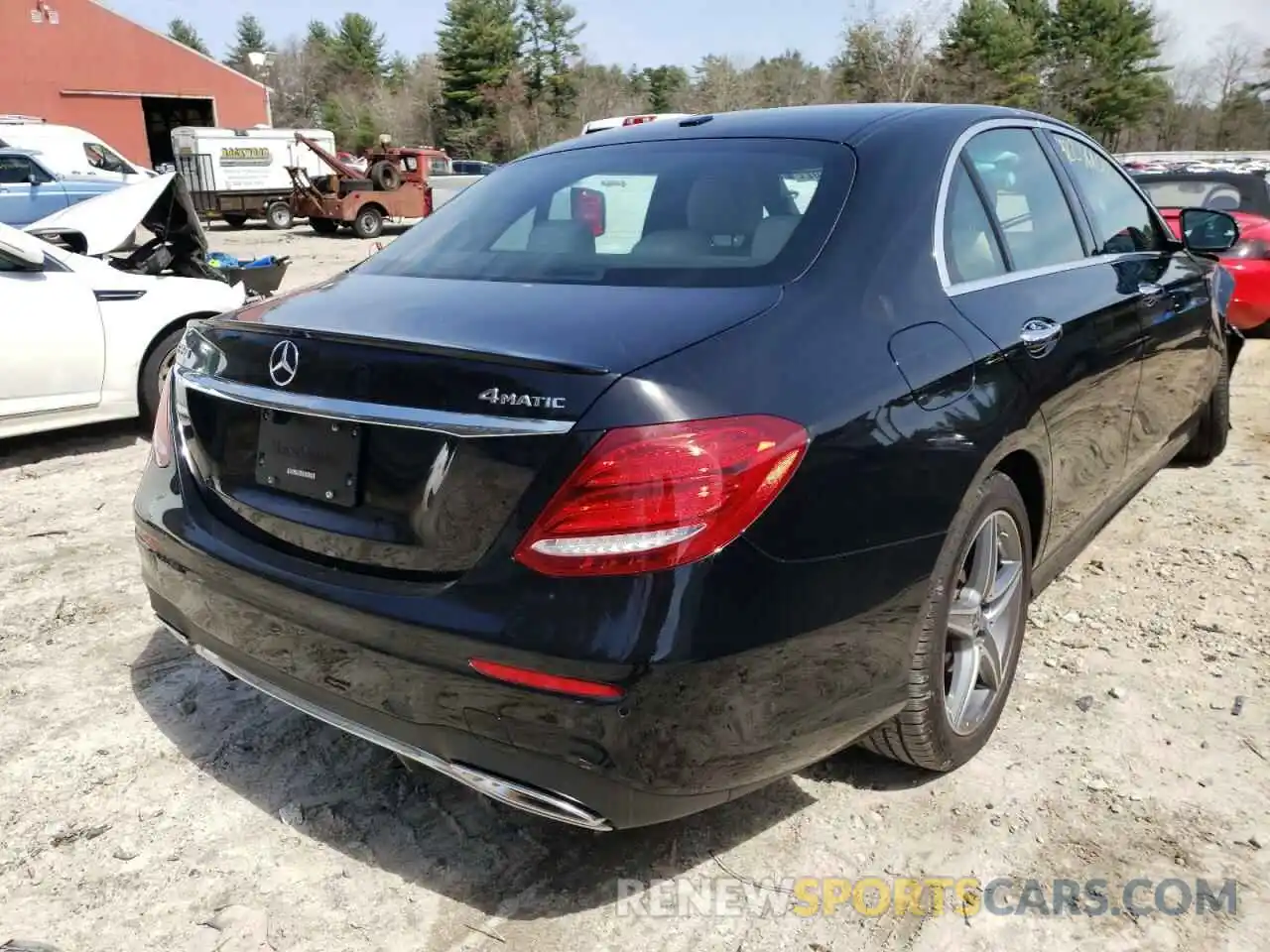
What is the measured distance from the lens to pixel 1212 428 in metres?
4.84

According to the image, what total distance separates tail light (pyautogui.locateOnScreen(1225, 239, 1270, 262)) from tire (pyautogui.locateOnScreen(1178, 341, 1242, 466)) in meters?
3.62

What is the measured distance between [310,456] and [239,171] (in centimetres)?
2354

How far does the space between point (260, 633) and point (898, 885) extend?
1468 millimetres

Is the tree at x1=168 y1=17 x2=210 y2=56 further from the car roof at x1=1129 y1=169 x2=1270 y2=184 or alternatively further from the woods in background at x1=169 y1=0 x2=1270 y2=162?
the car roof at x1=1129 y1=169 x2=1270 y2=184

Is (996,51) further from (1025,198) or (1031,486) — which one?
(1031,486)

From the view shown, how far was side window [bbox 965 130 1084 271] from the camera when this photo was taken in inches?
109

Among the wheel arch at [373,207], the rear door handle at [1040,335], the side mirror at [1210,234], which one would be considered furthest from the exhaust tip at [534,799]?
the wheel arch at [373,207]

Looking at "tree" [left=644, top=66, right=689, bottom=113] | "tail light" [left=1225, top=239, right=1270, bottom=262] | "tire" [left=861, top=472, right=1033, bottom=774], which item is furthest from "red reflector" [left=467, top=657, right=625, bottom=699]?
"tree" [left=644, top=66, right=689, bottom=113]

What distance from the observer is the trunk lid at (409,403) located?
1771 millimetres

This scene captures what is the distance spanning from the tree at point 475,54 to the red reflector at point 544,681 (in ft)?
201

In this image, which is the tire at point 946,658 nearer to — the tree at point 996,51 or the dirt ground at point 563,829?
the dirt ground at point 563,829

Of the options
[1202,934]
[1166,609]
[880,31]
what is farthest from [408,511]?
[880,31]

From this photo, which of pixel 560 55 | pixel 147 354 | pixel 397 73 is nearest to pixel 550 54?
pixel 560 55

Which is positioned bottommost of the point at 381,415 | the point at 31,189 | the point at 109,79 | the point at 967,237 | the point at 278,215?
the point at 278,215
